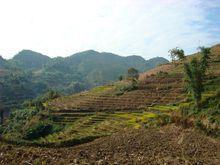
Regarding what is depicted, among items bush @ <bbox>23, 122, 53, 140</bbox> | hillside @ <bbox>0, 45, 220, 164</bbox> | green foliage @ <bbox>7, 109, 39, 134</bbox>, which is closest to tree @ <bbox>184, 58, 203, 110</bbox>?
hillside @ <bbox>0, 45, 220, 164</bbox>

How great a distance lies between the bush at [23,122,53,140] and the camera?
76.5 metres

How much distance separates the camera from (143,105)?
96562mm

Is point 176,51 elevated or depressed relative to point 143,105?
elevated

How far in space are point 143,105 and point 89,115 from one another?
41.5 feet

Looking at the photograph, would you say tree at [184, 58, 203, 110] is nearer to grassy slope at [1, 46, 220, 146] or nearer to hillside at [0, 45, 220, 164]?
hillside at [0, 45, 220, 164]

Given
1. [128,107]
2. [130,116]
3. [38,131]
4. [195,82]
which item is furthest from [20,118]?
[195,82]

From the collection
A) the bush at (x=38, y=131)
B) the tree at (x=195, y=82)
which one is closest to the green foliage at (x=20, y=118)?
the bush at (x=38, y=131)

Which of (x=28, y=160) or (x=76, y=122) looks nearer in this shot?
(x=28, y=160)

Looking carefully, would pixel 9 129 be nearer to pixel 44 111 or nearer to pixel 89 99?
pixel 44 111

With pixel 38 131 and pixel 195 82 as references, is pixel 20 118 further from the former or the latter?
pixel 195 82

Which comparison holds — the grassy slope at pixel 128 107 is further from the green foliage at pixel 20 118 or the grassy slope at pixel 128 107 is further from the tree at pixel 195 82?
the green foliage at pixel 20 118

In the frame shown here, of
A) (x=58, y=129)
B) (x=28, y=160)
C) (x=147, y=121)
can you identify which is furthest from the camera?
(x=58, y=129)

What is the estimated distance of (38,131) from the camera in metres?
79.4

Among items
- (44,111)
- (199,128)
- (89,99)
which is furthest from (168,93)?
(199,128)
